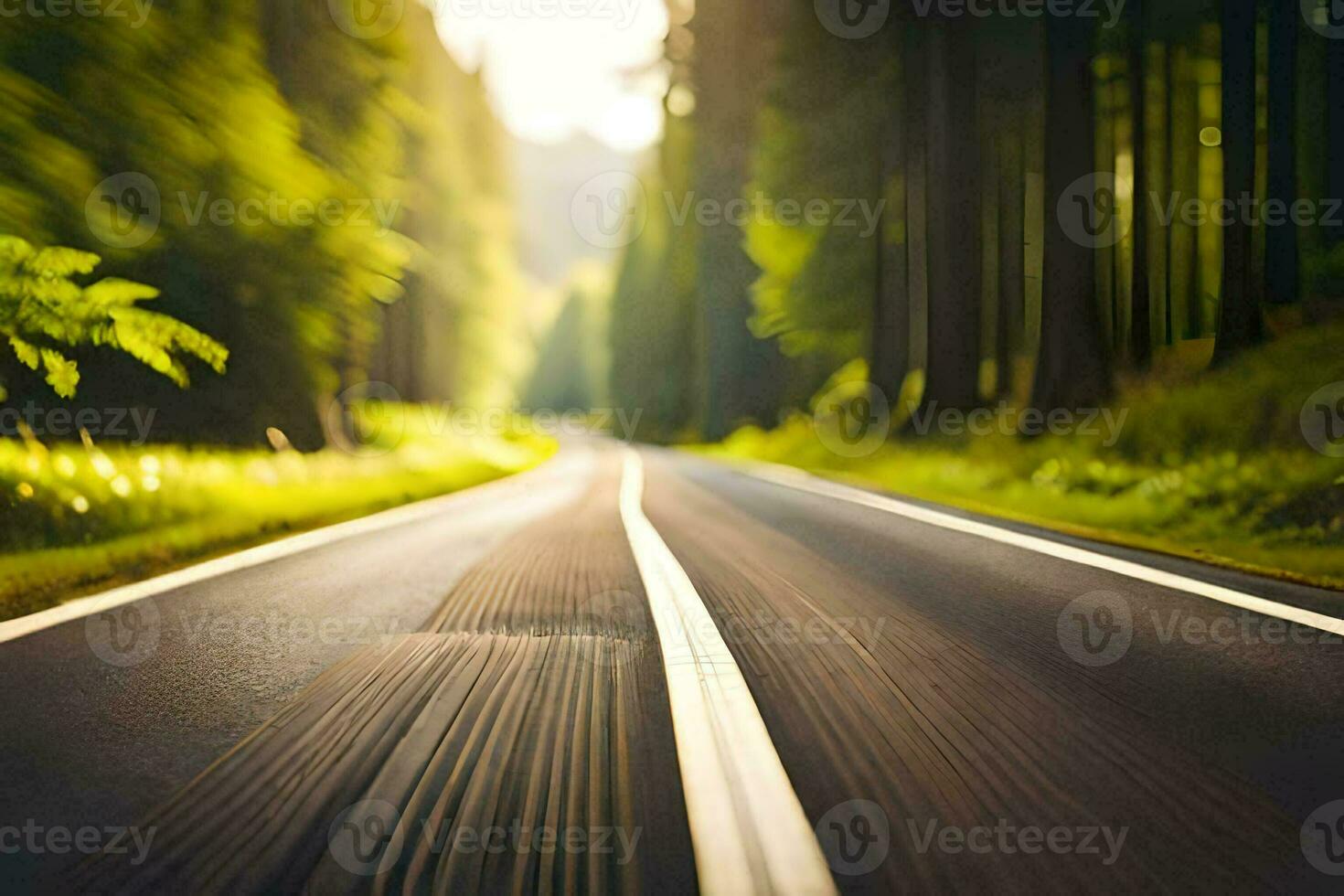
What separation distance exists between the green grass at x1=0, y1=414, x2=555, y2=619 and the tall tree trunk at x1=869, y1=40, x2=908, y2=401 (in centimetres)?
1191

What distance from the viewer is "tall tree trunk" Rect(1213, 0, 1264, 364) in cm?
977

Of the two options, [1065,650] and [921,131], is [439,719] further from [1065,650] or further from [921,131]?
[921,131]

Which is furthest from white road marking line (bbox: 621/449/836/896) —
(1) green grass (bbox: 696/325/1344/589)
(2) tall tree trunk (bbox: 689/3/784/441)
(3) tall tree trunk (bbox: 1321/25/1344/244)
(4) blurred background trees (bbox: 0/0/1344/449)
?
(2) tall tree trunk (bbox: 689/3/784/441)

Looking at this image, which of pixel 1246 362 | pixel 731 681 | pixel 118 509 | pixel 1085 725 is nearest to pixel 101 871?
pixel 731 681

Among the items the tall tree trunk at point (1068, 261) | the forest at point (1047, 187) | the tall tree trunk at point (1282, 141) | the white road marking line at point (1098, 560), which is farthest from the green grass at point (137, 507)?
the tall tree trunk at point (1282, 141)

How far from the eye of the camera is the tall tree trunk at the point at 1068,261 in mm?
11422

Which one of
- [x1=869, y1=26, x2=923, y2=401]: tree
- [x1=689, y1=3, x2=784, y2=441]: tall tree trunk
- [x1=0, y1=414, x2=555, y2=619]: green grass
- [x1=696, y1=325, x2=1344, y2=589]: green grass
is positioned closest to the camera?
[x1=0, y1=414, x2=555, y2=619]: green grass

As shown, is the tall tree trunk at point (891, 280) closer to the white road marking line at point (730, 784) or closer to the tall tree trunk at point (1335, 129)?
the tall tree trunk at point (1335, 129)

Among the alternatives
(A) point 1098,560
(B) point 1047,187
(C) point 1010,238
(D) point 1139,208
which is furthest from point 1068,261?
(A) point 1098,560

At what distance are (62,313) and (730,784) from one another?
21.1 feet

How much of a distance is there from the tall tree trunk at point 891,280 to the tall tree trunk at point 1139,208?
15.4 ft

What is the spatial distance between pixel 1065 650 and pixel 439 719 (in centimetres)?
255

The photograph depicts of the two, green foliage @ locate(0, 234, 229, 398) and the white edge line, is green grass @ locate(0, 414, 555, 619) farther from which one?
green foliage @ locate(0, 234, 229, 398)

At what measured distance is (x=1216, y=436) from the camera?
852 cm
